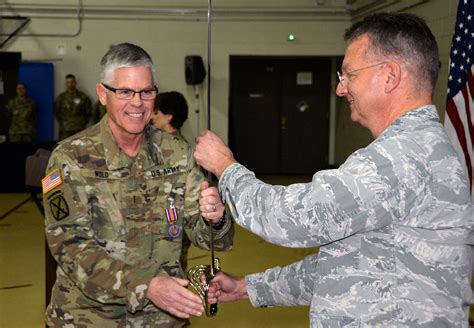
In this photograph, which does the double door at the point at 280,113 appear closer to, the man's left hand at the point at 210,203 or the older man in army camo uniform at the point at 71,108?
the older man in army camo uniform at the point at 71,108

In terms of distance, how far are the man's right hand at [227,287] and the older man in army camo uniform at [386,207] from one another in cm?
47

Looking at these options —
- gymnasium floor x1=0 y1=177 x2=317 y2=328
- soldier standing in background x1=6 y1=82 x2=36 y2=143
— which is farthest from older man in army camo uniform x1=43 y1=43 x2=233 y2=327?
soldier standing in background x1=6 y1=82 x2=36 y2=143

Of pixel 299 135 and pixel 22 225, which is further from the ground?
pixel 299 135

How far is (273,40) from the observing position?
12.5m

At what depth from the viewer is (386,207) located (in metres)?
1.48

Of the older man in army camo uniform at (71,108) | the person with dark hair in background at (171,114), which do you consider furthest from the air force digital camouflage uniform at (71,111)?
the person with dark hair in background at (171,114)

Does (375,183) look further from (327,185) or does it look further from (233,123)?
(233,123)

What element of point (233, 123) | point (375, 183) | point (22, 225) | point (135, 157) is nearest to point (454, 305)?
point (375, 183)

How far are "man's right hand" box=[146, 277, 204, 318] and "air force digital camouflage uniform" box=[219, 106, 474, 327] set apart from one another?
1.29 ft

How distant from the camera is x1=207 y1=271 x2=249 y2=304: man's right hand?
203cm

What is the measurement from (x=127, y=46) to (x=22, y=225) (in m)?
6.97

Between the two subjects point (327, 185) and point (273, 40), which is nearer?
point (327, 185)

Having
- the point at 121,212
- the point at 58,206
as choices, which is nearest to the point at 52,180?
the point at 58,206

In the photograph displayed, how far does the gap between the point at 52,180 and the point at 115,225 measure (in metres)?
0.25
